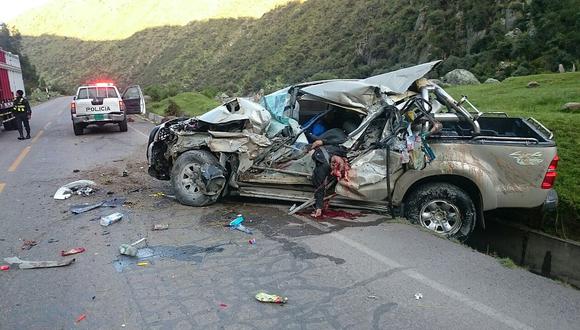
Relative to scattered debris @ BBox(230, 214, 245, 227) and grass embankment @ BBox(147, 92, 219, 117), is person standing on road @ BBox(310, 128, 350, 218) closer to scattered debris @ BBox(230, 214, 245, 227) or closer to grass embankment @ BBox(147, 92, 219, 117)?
scattered debris @ BBox(230, 214, 245, 227)

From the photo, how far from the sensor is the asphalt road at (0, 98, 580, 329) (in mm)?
3832

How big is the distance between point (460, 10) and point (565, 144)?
3055cm

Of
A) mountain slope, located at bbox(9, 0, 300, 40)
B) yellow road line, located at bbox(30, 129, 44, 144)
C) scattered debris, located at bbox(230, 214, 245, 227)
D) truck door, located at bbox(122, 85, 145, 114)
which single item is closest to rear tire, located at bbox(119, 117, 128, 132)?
yellow road line, located at bbox(30, 129, 44, 144)

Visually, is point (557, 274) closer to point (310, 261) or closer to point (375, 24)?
point (310, 261)

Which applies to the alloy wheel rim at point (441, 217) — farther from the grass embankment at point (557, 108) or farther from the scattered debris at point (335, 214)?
the grass embankment at point (557, 108)

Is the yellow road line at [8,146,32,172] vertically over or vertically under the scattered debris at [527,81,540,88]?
under

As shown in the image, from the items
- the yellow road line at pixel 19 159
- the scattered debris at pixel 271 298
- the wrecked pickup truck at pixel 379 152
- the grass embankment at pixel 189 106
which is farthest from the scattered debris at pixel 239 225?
the grass embankment at pixel 189 106

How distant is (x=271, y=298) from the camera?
13.4ft

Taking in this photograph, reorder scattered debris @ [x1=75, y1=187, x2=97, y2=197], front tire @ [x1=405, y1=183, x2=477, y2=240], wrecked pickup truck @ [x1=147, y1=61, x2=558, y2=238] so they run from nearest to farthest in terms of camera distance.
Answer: wrecked pickup truck @ [x1=147, y1=61, x2=558, y2=238], front tire @ [x1=405, y1=183, x2=477, y2=240], scattered debris @ [x1=75, y1=187, x2=97, y2=197]

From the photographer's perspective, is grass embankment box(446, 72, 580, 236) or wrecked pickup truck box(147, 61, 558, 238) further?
grass embankment box(446, 72, 580, 236)

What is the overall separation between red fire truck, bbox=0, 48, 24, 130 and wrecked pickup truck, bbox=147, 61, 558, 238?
1345 cm

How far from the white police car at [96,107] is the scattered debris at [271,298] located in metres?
14.3

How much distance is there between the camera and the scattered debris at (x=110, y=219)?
6195mm

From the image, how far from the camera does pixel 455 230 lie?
5949 mm
